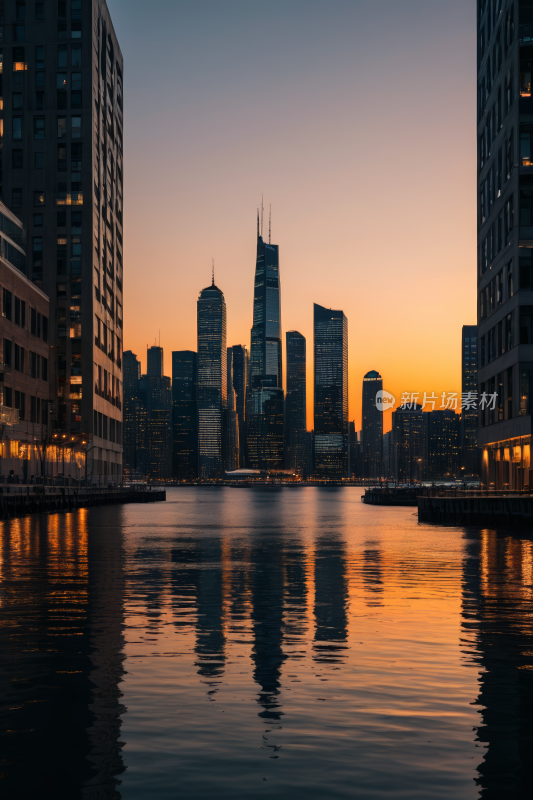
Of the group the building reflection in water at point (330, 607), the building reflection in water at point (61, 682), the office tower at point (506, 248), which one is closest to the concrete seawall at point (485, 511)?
the office tower at point (506, 248)

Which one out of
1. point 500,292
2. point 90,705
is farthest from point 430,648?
point 500,292

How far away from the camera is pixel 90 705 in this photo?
1251 centimetres

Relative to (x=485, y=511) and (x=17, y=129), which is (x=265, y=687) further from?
(x=17, y=129)

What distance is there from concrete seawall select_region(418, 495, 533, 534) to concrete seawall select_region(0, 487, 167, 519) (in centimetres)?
3815

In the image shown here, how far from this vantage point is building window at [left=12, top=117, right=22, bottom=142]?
6255 inches

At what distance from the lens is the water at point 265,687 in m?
9.36

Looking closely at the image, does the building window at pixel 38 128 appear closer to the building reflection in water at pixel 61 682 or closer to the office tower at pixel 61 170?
the office tower at pixel 61 170

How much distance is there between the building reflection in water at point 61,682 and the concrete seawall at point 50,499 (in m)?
53.7

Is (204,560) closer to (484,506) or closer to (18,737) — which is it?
(18,737)

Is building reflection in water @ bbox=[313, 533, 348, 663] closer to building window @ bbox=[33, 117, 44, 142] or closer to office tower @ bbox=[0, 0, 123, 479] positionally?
office tower @ bbox=[0, 0, 123, 479]

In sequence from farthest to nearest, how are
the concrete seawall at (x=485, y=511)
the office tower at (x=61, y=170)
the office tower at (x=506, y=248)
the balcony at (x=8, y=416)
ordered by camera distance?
the office tower at (x=61, y=170) < the balcony at (x=8, y=416) < the office tower at (x=506, y=248) < the concrete seawall at (x=485, y=511)

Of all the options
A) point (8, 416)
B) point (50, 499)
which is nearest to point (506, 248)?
point (50, 499)

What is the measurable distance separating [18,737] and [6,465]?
110m

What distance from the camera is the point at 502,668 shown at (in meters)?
15.2
